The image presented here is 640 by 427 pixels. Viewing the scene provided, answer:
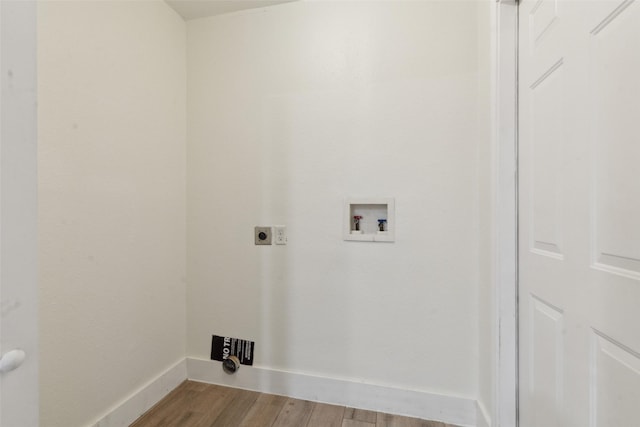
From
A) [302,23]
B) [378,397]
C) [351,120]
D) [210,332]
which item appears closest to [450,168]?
[351,120]

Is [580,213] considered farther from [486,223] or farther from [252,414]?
[252,414]

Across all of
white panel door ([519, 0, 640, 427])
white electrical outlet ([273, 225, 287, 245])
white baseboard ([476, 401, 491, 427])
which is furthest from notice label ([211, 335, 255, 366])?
white panel door ([519, 0, 640, 427])

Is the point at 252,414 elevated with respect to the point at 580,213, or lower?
lower

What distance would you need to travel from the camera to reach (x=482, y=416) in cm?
137

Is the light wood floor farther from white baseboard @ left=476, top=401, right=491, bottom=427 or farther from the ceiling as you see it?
the ceiling

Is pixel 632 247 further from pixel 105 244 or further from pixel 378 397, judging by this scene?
pixel 105 244

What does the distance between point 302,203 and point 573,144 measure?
1258 mm

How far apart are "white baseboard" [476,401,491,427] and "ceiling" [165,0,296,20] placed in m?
2.53

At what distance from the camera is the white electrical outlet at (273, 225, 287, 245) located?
175 centimetres

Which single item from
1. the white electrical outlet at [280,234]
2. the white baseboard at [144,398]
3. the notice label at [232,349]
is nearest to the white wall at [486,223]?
the white electrical outlet at [280,234]

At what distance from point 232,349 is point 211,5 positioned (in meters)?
2.23

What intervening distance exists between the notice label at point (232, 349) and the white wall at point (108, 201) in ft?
0.80

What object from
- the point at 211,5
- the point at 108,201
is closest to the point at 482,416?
the point at 108,201

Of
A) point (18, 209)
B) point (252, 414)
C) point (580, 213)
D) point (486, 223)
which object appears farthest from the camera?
point (252, 414)
